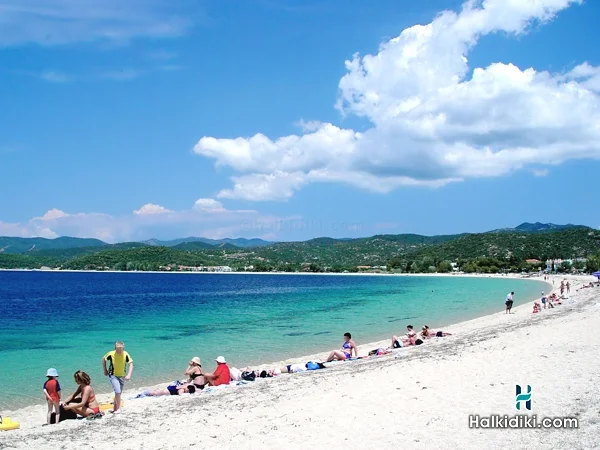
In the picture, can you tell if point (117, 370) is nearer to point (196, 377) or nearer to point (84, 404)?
point (84, 404)

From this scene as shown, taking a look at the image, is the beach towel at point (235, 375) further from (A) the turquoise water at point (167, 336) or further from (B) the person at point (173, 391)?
(A) the turquoise water at point (167, 336)

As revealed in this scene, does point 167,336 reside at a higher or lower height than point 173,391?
lower

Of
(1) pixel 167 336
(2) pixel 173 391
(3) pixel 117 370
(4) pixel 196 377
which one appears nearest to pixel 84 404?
(3) pixel 117 370

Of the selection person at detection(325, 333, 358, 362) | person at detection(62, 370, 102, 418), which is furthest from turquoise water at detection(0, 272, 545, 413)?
person at detection(62, 370, 102, 418)

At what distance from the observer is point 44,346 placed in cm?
2436

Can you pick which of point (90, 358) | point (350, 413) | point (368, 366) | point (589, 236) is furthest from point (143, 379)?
point (589, 236)

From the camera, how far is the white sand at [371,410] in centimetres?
776

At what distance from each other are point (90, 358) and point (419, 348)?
13.6 metres

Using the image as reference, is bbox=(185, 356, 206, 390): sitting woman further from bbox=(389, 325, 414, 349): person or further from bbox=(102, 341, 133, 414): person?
bbox=(389, 325, 414, 349): person

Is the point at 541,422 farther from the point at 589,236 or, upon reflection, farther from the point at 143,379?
the point at 589,236

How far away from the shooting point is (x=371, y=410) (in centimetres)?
947

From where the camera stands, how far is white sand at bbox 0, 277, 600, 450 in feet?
25.5

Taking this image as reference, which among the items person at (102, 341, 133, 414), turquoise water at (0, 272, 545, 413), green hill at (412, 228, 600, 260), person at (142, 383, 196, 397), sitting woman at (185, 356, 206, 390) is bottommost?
turquoise water at (0, 272, 545, 413)

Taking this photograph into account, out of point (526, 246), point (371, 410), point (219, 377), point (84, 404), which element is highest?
point (526, 246)
